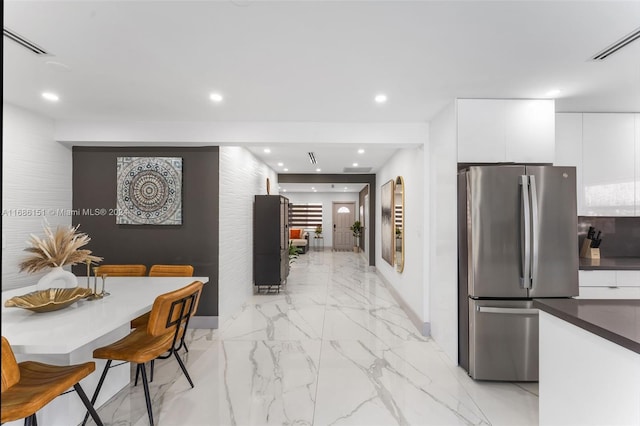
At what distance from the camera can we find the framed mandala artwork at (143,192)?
416 centimetres

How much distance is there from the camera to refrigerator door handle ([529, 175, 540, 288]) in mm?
2807

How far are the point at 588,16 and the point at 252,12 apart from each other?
196 centimetres

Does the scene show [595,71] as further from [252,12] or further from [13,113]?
[13,113]

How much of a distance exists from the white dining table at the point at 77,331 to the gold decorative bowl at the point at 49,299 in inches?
1.8

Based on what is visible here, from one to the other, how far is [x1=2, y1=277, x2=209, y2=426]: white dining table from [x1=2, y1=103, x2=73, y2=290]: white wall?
1.02 metres

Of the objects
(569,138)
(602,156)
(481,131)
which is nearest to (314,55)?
(481,131)

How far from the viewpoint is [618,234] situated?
12.6ft

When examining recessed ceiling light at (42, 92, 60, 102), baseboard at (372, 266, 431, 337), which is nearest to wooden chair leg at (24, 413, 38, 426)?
recessed ceiling light at (42, 92, 60, 102)

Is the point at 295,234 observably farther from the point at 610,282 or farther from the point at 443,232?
the point at 610,282

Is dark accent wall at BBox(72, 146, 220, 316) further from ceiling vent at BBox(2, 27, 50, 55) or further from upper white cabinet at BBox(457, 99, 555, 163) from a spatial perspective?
upper white cabinet at BBox(457, 99, 555, 163)

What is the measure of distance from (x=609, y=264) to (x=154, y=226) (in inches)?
200

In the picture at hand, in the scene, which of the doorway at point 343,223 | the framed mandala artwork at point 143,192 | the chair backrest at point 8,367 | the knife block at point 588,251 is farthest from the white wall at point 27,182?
the doorway at point 343,223

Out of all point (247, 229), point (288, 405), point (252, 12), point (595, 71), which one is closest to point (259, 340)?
point (288, 405)

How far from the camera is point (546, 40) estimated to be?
2168 millimetres
